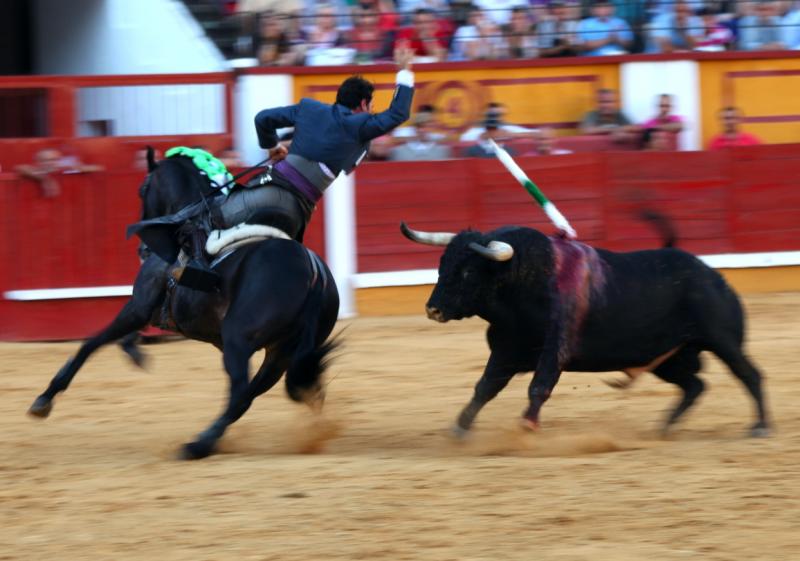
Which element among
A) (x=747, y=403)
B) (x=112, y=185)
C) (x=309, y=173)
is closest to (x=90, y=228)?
(x=112, y=185)

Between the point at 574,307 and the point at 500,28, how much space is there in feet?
20.8

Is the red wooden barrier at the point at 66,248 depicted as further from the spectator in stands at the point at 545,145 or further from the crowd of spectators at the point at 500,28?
the spectator in stands at the point at 545,145

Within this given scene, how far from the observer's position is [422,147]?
11211 mm

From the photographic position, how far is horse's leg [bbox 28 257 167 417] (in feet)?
21.0

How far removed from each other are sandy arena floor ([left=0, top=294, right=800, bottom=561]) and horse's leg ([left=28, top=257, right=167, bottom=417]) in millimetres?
272

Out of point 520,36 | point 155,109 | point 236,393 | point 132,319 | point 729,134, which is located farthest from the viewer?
point 520,36

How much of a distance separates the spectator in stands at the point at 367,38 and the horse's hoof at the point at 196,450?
6258 millimetres

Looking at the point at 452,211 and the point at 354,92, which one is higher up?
the point at 354,92

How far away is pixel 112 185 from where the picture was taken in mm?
10547

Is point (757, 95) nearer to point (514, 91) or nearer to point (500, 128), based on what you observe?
point (514, 91)

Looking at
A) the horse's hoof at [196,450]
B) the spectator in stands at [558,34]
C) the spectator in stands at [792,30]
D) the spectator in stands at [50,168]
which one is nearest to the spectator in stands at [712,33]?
the spectator in stands at [792,30]

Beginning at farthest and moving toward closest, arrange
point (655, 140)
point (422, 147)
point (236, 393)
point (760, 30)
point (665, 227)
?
1. point (760, 30)
2. point (655, 140)
3. point (422, 147)
4. point (665, 227)
5. point (236, 393)

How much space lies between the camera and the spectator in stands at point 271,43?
11.5m

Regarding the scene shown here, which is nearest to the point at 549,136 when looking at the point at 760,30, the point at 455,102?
the point at 455,102
